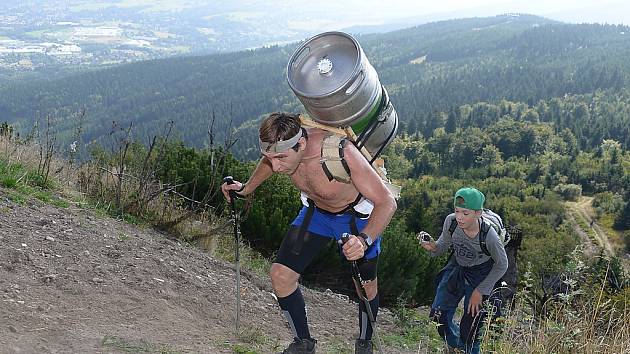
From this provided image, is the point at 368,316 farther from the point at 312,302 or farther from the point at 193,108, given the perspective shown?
the point at 193,108

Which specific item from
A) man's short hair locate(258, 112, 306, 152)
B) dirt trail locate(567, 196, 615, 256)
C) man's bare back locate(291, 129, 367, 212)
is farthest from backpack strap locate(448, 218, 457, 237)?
dirt trail locate(567, 196, 615, 256)

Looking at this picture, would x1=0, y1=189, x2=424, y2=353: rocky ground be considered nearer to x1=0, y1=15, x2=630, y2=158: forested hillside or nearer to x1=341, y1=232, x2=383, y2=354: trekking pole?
x1=341, y1=232, x2=383, y2=354: trekking pole

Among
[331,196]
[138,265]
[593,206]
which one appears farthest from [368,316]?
[593,206]

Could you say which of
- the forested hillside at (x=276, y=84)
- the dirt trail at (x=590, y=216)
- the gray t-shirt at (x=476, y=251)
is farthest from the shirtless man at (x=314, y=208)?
the forested hillside at (x=276, y=84)

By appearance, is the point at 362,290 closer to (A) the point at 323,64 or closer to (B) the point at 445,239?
(B) the point at 445,239

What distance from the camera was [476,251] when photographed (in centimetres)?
397

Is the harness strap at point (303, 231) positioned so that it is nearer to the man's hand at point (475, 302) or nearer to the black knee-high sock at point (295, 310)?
the black knee-high sock at point (295, 310)

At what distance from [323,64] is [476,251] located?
171 cm

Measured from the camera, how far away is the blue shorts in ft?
11.1

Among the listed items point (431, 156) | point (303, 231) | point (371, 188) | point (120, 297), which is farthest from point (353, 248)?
point (431, 156)

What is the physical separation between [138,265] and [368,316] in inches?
81.5

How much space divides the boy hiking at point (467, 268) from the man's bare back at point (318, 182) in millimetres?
830

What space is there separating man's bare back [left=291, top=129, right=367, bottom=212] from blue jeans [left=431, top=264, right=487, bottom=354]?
131 cm

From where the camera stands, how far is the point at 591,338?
3156 millimetres
